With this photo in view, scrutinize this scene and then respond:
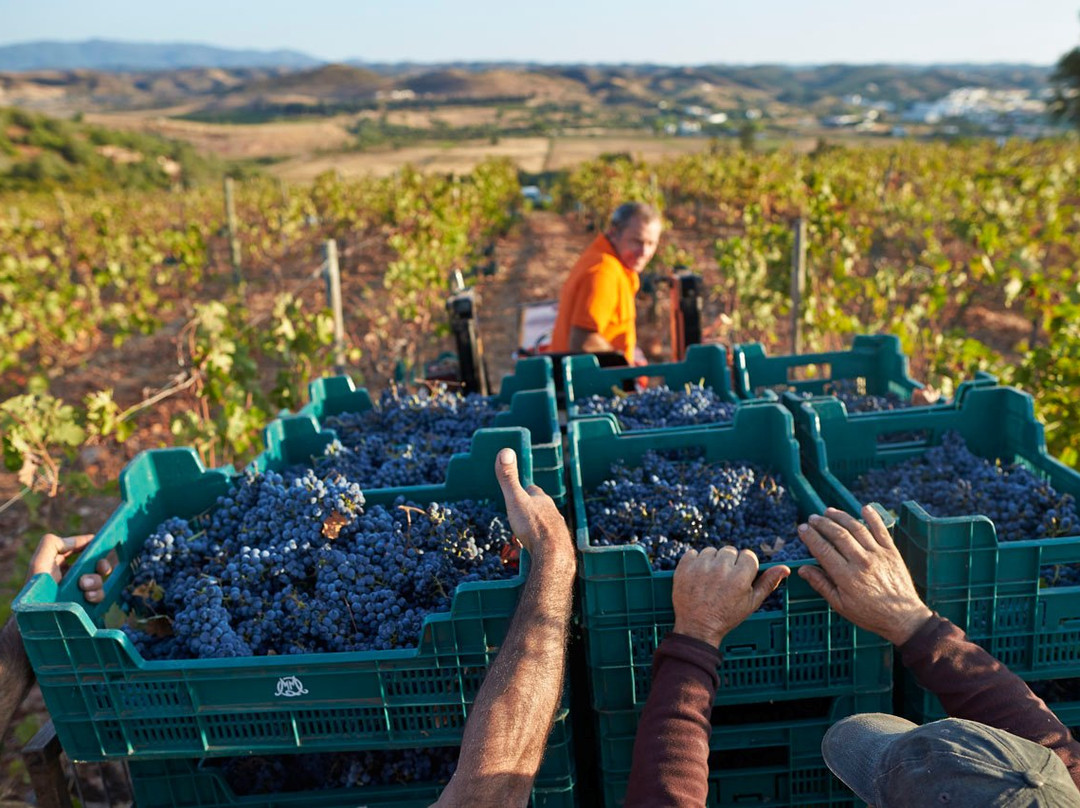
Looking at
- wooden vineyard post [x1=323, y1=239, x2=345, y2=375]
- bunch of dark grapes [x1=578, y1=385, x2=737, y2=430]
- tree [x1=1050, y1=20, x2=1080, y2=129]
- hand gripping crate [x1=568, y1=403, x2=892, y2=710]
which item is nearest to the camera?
hand gripping crate [x1=568, y1=403, x2=892, y2=710]

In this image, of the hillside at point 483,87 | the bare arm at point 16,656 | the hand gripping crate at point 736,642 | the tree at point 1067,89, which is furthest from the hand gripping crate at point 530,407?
the hillside at point 483,87

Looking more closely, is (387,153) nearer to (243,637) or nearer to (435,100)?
(435,100)

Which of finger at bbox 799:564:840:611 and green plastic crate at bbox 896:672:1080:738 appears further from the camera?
green plastic crate at bbox 896:672:1080:738

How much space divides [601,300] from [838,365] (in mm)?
1224

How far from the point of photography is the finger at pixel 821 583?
5.76 ft

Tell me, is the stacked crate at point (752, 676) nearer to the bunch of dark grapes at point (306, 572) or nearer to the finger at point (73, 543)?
the bunch of dark grapes at point (306, 572)

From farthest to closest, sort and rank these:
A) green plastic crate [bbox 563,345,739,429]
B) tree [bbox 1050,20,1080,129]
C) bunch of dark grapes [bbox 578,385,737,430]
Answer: tree [bbox 1050,20,1080,129] → green plastic crate [bbox 563,345,739,429] → bunch of dark grapes [bbox 578,385,737,430]

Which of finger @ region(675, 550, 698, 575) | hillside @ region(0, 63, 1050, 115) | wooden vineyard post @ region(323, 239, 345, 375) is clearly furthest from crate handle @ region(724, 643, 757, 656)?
hillside @ region(0, 63, 1050, 115)

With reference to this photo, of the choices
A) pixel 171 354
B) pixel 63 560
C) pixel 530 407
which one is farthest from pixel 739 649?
pixel 171 354

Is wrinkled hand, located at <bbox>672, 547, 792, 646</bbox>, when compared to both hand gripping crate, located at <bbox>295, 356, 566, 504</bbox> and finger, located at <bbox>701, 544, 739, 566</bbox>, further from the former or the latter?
hand gripping crate, located at <bbox>295, 356, 566, 504</bbox>

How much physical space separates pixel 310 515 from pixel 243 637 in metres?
0.35

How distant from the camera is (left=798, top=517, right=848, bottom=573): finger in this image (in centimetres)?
175

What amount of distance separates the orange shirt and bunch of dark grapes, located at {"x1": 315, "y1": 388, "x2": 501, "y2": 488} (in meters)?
1.12

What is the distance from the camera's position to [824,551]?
177 centimetres
